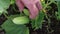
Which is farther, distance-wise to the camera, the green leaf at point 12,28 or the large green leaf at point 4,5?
the green leaf at point 12,28

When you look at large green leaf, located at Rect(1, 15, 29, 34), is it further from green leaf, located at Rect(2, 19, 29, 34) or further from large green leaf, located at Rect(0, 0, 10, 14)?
large green leaf, located at Rect(0, 0, 10, 14)

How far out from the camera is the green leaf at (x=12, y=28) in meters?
0.79

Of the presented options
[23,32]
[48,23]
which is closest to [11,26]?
[23,32]

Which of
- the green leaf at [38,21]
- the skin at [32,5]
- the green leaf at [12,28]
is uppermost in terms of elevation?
the skin at [32,5]

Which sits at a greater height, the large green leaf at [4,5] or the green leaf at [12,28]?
the large green leaf at [4,5]

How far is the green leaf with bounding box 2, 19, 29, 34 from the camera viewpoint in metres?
0.79

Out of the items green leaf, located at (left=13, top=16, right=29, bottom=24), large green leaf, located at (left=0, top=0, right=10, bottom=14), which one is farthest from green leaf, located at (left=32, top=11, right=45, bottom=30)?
large green leaf, located at (left=0, top=0, right=10, bottom=14)

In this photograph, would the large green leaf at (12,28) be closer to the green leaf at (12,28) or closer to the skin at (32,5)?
the green leaf at (12,28)

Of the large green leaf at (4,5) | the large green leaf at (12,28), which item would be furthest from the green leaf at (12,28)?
the large green leaf at (4,5)

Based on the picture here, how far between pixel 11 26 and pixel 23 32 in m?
0.06

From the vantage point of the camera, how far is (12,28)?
31.3 inches

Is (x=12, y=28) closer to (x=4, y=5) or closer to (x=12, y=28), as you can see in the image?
(x=12, y=28)

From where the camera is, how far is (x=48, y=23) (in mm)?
865

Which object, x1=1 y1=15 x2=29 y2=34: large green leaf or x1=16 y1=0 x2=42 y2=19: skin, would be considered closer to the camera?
x1=16 y1=0 x2=42 y2=19: skin
